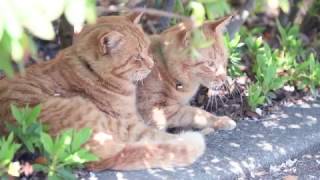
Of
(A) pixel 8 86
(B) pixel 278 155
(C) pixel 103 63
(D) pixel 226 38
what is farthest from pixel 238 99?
(A) pixel 8 86

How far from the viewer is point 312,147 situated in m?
4.03

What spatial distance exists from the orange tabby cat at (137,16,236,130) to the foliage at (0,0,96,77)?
2.32 metres

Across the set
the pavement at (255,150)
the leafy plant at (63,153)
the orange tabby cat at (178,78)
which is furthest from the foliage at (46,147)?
the orange tabby cat at (178,78)

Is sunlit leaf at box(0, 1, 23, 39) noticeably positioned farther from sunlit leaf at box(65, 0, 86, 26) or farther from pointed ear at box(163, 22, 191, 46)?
pointed ear at box(163, 22, 191, 46)

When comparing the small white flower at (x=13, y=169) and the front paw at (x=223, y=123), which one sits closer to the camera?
the small white flower at (x=13, y=169)

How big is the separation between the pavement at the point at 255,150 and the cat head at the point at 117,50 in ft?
1.91

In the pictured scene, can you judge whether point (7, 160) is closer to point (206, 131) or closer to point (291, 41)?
point (206, 131)

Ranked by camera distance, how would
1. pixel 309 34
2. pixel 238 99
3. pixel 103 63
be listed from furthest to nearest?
pixel 309 34 → pixel 238 99 → pixel 103 63

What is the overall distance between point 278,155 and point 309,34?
8.01 ft

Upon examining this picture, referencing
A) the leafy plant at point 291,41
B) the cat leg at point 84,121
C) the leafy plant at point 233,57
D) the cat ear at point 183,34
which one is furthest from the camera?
the leafy plant at point 291,41

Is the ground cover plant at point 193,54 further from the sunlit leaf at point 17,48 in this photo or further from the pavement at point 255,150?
the pavement at point 255,150

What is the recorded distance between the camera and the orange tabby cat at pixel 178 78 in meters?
3.81

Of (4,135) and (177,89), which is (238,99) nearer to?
(177,89)

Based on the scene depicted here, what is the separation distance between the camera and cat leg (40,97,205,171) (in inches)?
126
